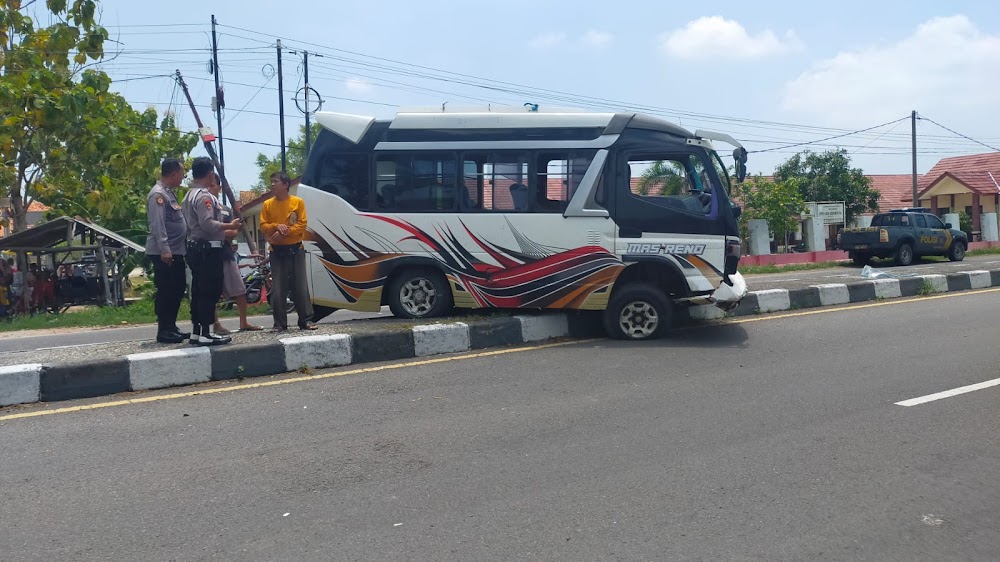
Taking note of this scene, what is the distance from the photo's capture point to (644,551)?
3.39 m

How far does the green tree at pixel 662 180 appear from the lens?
864 centimetres

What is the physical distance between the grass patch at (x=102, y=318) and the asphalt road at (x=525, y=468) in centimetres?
949

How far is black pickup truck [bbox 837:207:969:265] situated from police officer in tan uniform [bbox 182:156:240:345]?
69.2 ft

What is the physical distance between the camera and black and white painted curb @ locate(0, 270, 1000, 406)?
5.80 meters

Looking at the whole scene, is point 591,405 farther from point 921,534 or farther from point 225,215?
point 225,215

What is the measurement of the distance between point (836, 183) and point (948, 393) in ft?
109

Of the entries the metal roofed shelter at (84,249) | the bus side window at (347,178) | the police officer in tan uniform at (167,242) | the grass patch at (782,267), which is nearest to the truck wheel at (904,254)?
the grass patch at (782,267)

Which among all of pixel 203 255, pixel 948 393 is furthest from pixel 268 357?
pixel 948 393

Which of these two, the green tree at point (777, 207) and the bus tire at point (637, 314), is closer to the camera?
the bus tire at point (637, 314)

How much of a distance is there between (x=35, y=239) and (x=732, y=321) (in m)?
15.0

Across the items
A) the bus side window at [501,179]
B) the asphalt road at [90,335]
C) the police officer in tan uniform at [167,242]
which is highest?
the bus side window at [501,179]

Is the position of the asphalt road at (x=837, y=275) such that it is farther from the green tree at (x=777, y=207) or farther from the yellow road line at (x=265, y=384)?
the yellow road line at (x=265, y=384)

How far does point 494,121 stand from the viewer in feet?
28.4

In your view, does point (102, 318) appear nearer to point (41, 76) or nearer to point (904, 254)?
point (41, 76)
